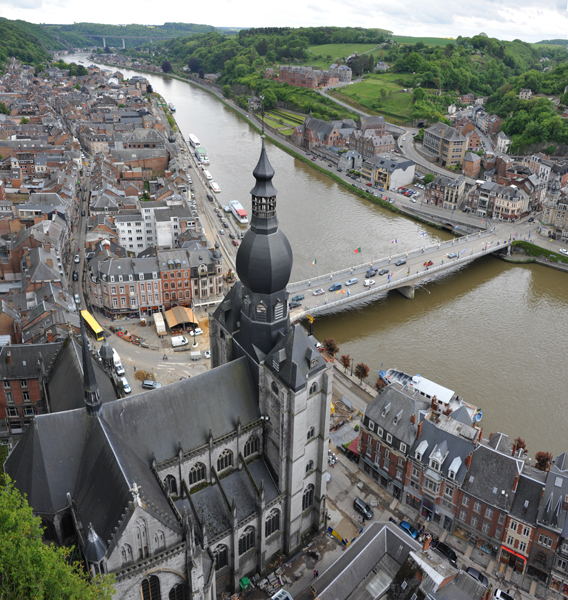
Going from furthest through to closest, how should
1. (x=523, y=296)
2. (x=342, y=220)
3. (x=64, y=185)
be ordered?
1. (x=342, y=220)
2. (x=64, y=185)
3. (x=523, y=296)

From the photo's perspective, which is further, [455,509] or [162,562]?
[455,509]

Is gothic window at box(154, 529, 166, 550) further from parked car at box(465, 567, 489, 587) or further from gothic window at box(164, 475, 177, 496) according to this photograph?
parked car at box(465, 567, 489, 587)

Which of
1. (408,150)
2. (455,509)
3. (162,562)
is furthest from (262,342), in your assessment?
(408,150)

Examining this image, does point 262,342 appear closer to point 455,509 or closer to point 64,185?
point 455,509

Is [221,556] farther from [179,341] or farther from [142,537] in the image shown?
[179,341]

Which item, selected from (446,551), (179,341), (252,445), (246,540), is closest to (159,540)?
(246,540)

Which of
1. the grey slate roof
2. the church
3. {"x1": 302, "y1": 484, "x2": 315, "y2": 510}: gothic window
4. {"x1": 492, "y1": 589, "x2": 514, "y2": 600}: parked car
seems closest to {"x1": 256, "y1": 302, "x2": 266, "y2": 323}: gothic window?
the church

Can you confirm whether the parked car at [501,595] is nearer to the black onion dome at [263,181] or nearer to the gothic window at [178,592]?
the gothic window at [178,592]
